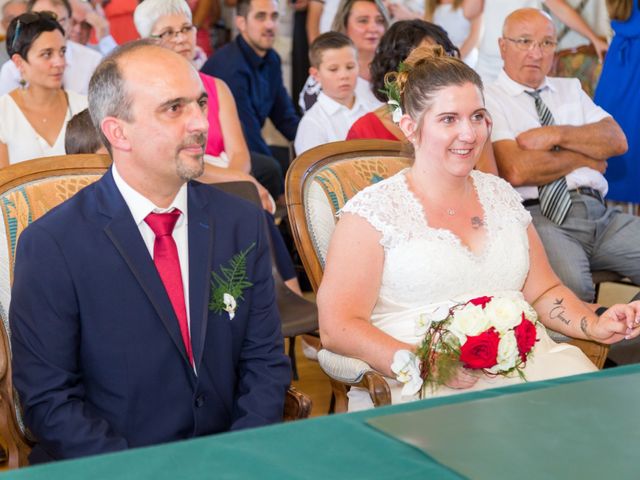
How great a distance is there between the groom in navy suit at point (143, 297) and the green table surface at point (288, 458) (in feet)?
2.04

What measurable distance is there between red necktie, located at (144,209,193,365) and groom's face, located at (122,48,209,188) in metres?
0.09

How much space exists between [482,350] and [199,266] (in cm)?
66

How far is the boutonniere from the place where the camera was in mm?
2324

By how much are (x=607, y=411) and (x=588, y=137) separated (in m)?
2.56

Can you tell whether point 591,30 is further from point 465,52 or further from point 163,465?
point 163,465

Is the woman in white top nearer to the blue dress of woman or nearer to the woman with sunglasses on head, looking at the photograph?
the woman with sunglasses on head

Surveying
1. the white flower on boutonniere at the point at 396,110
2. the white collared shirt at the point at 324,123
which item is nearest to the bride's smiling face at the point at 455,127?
the white flower on boutonniere at the point at 396,110

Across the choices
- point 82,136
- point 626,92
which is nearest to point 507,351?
point 82,136

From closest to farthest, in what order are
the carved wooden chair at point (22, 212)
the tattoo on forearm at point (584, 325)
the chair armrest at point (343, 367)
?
the carved wooden chair at point (22, 212) → the chair armrest at point (343, 367) → the tattoo on forearm at point (584, 325)

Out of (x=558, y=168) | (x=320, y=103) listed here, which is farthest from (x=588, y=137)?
(x=320, y=103)

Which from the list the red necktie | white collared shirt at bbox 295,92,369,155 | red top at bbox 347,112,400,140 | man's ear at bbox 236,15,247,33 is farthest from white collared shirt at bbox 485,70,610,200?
the red necktie

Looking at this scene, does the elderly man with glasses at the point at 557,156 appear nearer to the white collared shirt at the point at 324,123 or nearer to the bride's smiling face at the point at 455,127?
the white collared shirt at the point at 324,123

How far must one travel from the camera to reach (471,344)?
230 centimetres

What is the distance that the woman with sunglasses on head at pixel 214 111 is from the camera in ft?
14.0
